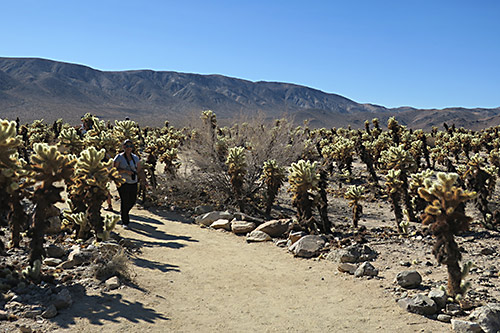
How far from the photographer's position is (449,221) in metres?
5.69

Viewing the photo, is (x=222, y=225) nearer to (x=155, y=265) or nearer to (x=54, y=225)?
(x=155, y=265)

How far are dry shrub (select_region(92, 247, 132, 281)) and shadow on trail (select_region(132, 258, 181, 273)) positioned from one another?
1.98ft

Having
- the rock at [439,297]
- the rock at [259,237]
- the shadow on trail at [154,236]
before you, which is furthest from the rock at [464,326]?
the shadow on trail at [154,236]

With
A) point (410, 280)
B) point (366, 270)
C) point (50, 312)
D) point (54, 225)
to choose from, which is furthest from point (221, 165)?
point (50, 312)

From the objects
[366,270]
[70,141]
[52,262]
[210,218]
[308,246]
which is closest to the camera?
[52,262]

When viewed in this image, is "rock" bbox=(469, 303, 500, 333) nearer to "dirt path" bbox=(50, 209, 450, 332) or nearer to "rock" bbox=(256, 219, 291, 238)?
"dirt path" bbox=(50, 209, 450, 332)

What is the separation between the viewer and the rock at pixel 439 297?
5281mm

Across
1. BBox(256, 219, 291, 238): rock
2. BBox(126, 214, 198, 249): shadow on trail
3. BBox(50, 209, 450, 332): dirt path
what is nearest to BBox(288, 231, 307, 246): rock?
BBox(50, 209, 450, 332): dirt path

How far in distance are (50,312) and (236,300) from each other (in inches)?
93.1

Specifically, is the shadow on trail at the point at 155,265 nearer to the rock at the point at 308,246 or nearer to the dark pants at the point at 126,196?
the dark pants at the point at 126,196

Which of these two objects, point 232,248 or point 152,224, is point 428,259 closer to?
point 232,248

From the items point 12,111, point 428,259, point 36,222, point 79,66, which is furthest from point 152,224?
point 79,66

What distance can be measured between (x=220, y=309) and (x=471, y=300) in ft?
10.7

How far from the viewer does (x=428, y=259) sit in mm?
7375
